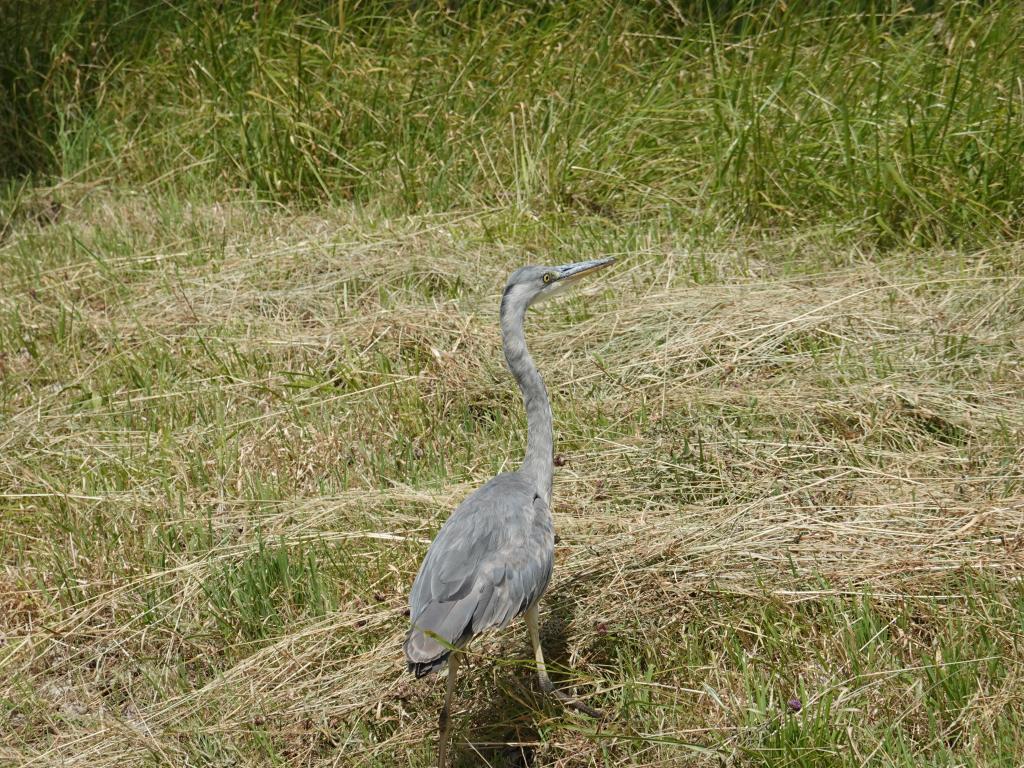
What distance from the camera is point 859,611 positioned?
3.49 meters

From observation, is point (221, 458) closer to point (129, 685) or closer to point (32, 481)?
point (32, 481)

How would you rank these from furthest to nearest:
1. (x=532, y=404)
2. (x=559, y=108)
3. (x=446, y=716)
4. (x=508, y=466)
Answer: (x=559, y=108)
(x=508, y=466)
(x=532, y=404)
(x=446, y=716)

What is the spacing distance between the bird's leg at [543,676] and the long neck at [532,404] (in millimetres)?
425

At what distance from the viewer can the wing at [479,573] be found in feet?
10.5

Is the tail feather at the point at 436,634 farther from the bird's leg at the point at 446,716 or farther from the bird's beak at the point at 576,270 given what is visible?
the bird's beak at the point at 576,270

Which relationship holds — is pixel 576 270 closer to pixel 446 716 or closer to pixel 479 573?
pixel 479 573

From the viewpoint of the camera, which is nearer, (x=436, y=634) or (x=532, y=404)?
(x=436, y=634)

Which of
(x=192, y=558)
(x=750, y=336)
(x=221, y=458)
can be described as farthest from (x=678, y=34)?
(x=192, y=558)

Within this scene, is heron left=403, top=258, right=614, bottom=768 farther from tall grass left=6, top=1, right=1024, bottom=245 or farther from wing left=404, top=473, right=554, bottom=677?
tall grass left=6, top=1, right=1024, bottom=245

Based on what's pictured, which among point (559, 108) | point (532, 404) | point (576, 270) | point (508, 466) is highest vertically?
point (576, 270)

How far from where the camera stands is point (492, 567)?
340cm

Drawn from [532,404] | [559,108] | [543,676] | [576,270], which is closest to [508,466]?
[532,404]

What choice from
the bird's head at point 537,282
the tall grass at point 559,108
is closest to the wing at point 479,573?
the bird's head at point 537,282

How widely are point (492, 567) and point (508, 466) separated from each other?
1.33 metres
